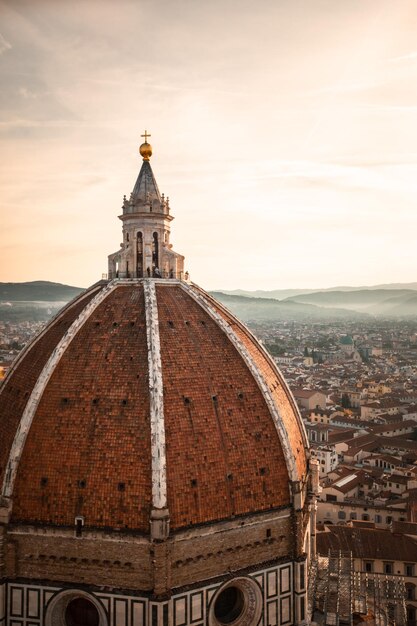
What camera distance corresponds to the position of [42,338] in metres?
18.0

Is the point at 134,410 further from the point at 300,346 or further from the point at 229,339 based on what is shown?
the point at 300,346

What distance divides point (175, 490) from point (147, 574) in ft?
6.56

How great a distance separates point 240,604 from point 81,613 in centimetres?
400

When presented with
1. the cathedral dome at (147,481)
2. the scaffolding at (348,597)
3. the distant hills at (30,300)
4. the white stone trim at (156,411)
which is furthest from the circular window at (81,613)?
the distant hills at (30,300)

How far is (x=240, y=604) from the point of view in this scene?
15.8 meters

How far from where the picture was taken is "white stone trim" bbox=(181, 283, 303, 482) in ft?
53.3

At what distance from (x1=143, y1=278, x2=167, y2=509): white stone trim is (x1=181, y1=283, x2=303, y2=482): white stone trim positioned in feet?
5.99

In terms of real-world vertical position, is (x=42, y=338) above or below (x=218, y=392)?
above

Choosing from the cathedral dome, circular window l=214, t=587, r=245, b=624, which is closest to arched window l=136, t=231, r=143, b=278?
the cathedral dome

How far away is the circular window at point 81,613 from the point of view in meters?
15.1

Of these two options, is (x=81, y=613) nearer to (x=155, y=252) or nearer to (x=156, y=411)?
(x=156, y=411)

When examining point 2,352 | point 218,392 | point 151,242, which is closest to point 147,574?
point 218,392

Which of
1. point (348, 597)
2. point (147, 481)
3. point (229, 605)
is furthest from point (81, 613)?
point (348, 597)

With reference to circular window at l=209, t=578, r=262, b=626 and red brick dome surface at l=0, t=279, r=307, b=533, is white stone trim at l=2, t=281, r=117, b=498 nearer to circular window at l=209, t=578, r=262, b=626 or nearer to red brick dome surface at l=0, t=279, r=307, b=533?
red brick dome surface at l=0, t=279, r=307, b=533
